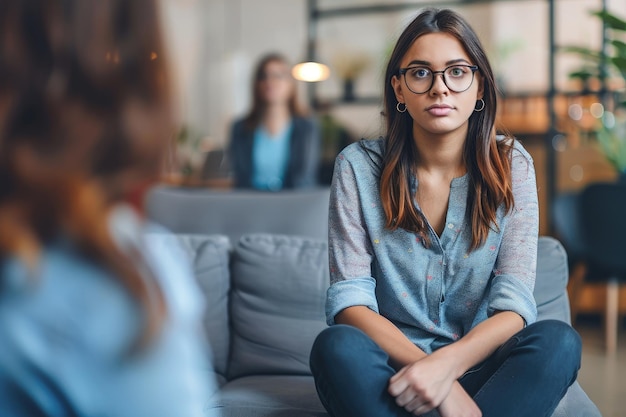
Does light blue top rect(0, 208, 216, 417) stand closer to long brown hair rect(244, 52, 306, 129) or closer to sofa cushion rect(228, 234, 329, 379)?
sofa cushion rect(228, 234, 329, 379)

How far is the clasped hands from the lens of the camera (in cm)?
149

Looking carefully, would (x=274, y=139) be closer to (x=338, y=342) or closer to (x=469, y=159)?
(x=469, y=159)

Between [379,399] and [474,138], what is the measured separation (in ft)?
2.21

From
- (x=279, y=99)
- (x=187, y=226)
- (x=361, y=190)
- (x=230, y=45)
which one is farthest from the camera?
(x=230, y=45)

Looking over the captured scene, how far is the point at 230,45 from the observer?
7.45m

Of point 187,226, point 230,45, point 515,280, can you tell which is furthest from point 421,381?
point 230,45

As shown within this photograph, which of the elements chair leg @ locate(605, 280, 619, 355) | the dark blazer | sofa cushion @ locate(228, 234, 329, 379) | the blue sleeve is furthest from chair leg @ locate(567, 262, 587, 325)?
the blue sleeve

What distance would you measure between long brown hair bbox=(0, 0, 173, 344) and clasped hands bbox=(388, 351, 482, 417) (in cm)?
99

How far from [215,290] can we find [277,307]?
19cm

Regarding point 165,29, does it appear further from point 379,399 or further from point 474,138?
point 474,138

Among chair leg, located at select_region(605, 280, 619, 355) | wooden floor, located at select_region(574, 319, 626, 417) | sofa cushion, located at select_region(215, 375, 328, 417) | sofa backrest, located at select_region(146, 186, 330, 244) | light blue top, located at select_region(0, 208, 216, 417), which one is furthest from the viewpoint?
chair leg, located at select_region(605, 280, 619, 355)

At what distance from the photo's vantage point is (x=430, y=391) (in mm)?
1483

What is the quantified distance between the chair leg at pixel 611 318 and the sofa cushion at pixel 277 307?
2.39m

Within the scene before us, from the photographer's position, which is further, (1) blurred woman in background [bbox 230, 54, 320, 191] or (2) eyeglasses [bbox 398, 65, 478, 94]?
(1) blurred woman in background [bbox 230, 54, 320, 191]
